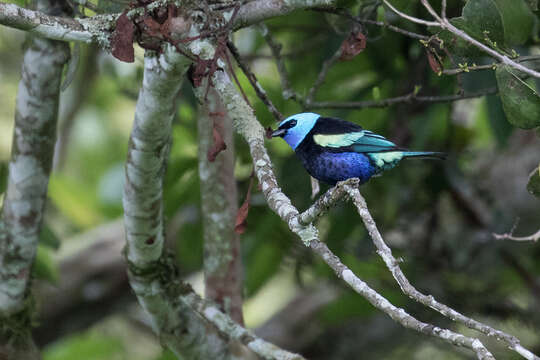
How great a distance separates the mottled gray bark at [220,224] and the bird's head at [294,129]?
1.91ft

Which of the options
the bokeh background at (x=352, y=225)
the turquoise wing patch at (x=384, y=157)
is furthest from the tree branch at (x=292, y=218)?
the bokeh background at (x=352, y=225)

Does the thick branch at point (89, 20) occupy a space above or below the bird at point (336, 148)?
above

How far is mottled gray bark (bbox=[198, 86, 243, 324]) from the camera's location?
3.60 meters

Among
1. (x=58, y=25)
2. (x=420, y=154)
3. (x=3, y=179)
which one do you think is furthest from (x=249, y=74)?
(x=3, y=179)

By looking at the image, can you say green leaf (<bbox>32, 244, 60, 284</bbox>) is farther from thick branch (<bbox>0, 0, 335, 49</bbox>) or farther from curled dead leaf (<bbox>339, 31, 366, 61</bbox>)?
curled dead leaf (<bbox>339, 31, 366, 61</bbox>)

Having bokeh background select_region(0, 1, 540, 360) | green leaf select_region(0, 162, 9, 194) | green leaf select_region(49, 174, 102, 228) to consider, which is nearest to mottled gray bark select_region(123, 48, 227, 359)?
bokeh background select_region(0, 1, 540, 360)

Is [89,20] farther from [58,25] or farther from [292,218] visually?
[292,218]

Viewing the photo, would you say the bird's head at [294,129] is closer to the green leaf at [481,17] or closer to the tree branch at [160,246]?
the tree branch at [160,246]

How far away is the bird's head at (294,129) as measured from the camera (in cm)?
304

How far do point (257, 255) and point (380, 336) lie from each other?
44.4 inches

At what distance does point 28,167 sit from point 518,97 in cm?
214

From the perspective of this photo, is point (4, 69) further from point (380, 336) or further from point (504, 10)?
point (504, 10)

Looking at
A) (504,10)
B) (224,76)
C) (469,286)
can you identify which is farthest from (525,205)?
(224,76)

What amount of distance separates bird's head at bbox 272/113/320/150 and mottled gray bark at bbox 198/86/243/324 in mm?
583
